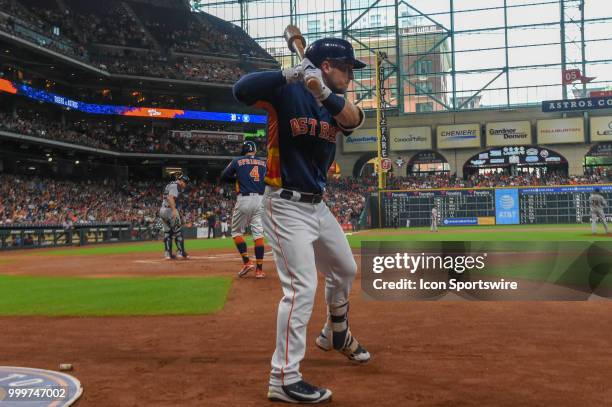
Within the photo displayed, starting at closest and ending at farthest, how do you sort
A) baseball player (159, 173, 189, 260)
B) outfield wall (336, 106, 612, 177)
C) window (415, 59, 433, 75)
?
baseball player (159, 173, 189, 260) < outfield wall (336, 106, 612, 177) < window (415, 59, 433, 75)

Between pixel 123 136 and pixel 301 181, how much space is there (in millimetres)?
47264

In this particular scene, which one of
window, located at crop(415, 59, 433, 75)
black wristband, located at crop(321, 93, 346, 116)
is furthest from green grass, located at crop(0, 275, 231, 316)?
window, located at crop(415, 59, 433, 75)

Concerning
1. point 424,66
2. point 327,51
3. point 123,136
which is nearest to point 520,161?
point 424,66

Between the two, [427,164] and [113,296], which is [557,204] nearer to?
[427,164]

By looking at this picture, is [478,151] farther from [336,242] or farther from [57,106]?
[336,242]

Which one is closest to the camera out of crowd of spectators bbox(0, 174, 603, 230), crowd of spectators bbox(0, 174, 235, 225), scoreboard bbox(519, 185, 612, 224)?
crowd of spectators bbox(0, 174, 235, 225)

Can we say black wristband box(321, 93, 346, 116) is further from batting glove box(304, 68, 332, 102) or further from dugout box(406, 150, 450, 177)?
dugout box(406, 150, 450, 177)

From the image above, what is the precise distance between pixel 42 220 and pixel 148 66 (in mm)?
21383

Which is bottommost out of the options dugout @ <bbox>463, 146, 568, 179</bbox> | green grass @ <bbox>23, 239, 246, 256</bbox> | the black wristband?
green grass @ <bbox>23, 239, 246, 256</bbox>

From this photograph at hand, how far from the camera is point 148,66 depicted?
4775cm

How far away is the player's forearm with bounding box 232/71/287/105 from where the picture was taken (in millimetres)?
3695

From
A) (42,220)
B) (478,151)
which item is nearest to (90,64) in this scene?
(42,220)

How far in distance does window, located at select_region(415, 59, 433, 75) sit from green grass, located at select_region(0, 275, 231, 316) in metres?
49.4

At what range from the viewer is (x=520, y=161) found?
49.6 m
